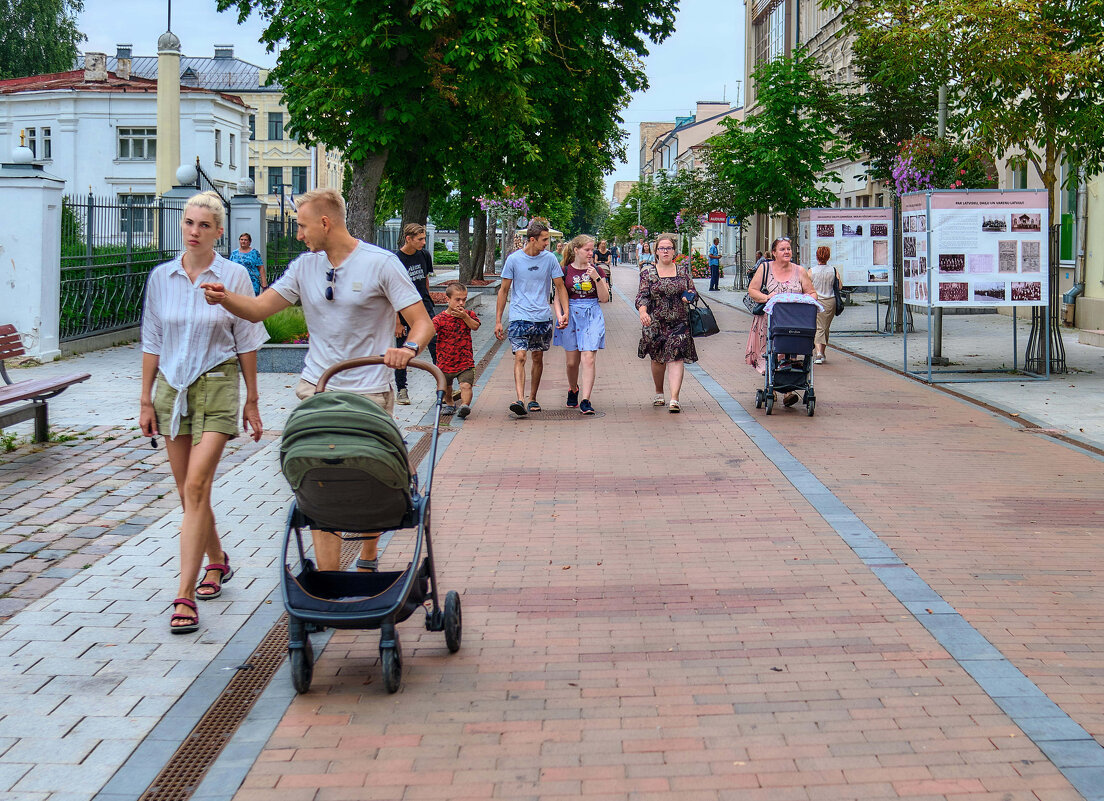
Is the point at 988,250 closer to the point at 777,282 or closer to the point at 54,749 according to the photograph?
the point at 777,282

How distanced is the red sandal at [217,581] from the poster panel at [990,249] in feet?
37.0

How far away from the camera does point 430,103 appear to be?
65.9 ft

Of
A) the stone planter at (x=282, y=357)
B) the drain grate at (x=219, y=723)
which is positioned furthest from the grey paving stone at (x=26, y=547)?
the stone planter at (x=282, y=357)

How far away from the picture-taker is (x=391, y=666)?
4648mm

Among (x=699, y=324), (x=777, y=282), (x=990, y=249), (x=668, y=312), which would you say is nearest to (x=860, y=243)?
(x=990, y=249)

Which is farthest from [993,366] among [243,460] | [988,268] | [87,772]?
[87,772]

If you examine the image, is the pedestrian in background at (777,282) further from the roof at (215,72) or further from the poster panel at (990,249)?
the roof at (215,72)

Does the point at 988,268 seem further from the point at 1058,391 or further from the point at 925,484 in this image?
the point at 925,484

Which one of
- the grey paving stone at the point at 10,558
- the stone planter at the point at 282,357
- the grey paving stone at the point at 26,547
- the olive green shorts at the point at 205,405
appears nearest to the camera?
the olive green shorts at the point at 205,405

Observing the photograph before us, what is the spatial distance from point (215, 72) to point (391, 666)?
281 ft

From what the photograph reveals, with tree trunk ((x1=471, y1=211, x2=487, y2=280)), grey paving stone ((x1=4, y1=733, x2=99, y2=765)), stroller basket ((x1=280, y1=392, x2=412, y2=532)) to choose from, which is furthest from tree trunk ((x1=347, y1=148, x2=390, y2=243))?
tree trunk ((x1=471, y1=211, x2=487, y2=280))

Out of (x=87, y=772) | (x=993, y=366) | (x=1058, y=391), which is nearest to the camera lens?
(x=87, y=772)

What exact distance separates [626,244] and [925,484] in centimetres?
10818

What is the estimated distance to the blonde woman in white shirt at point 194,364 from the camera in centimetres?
549
